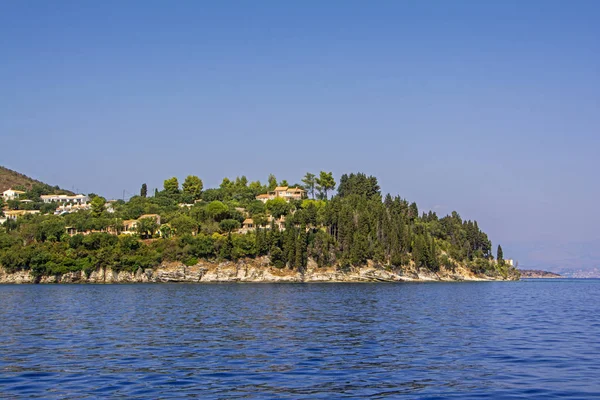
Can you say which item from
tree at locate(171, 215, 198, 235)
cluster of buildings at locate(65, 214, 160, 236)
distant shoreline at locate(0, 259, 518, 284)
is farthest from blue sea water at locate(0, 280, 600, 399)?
cluster of buildings at locate(65, 214, 160, 236)

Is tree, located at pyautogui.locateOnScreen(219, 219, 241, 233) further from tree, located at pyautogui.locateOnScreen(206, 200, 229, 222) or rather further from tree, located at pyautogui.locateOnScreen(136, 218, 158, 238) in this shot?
tree, located at pyautogui.locateOnScreen(136, 218, 158, 238)

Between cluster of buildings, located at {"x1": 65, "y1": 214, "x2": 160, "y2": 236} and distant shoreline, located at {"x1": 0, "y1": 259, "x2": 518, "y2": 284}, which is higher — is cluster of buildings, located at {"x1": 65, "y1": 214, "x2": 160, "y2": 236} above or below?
above

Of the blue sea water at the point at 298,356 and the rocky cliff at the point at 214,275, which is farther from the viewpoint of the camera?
the rocky cliff at the point at 214,275

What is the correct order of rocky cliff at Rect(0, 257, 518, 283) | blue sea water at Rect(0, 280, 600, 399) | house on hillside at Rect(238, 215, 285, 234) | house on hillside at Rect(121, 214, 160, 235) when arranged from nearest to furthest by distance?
blue sea water at Rect(0, 280, 600, 399)
rocky cliff at Rect(0, 257, 518, 283)
house on hillside at Rect(121, 214, 160, 235)
house on hillside at Rect(238, 215, 285, 234)

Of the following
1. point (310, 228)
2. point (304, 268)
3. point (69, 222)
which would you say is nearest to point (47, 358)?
point (304, 268)

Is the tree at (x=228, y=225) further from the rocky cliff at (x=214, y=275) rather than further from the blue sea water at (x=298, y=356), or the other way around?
the blue sea water at (x=298, y=356)

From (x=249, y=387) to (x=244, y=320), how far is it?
87.5ft

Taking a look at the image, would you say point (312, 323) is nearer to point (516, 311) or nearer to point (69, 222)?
point (516, 311)

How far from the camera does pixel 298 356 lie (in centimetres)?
3184

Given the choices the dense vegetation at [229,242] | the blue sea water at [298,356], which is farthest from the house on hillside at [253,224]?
the blue sea water at [298,356]

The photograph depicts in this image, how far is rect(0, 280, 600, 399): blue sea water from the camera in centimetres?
2428

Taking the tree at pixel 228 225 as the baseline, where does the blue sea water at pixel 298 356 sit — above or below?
below

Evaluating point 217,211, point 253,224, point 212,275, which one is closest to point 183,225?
point 217,211

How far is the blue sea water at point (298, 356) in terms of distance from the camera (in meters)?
24.3
